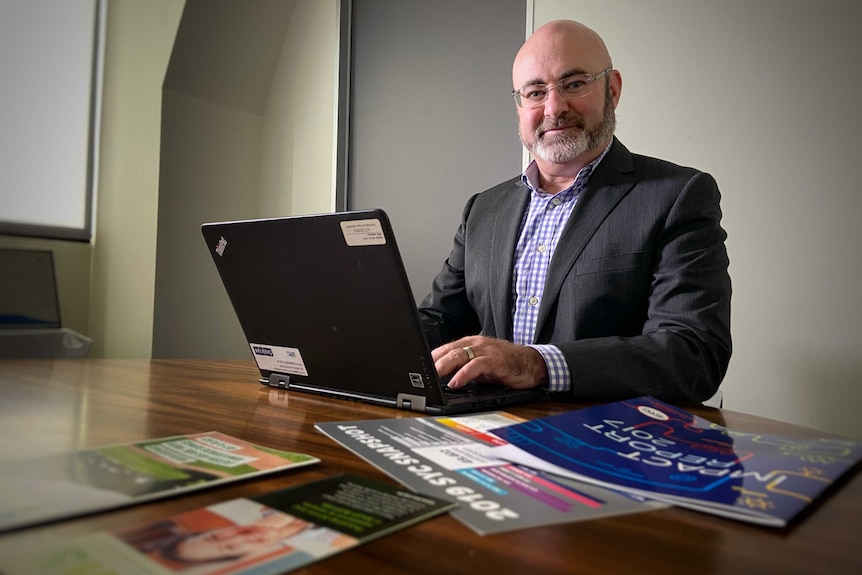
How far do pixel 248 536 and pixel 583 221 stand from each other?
4.23ft

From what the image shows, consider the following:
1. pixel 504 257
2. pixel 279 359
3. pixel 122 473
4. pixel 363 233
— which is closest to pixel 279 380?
pixel 279 359

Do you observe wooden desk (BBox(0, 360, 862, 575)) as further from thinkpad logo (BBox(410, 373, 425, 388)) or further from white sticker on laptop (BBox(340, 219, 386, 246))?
white sticker on laptop (BBox(340, 219, 386, 246))

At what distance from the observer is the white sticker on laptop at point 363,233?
80 cm

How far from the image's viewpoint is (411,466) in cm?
56

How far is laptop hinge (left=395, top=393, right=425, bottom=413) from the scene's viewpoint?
0.88 m

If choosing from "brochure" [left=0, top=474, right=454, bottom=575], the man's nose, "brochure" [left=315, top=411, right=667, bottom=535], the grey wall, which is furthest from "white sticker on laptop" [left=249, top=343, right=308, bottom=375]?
the grey wall

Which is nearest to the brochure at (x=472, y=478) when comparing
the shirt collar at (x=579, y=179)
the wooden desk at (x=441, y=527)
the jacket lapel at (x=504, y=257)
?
A: the wooden desk at (x=441, y=527)

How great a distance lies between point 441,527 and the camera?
431 mm

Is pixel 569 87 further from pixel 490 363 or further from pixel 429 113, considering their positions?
pixel 429 113

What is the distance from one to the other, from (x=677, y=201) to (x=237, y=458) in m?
1.19

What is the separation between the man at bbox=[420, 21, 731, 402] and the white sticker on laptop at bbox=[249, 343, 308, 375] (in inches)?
8.5

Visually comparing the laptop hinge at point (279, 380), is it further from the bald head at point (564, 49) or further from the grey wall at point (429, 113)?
the grey wall at point (429, 113)

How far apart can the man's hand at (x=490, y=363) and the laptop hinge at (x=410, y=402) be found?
9 cm

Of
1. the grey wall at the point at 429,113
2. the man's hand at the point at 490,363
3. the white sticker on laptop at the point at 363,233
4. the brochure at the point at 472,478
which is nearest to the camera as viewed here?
the brochure at the point at 472,478
